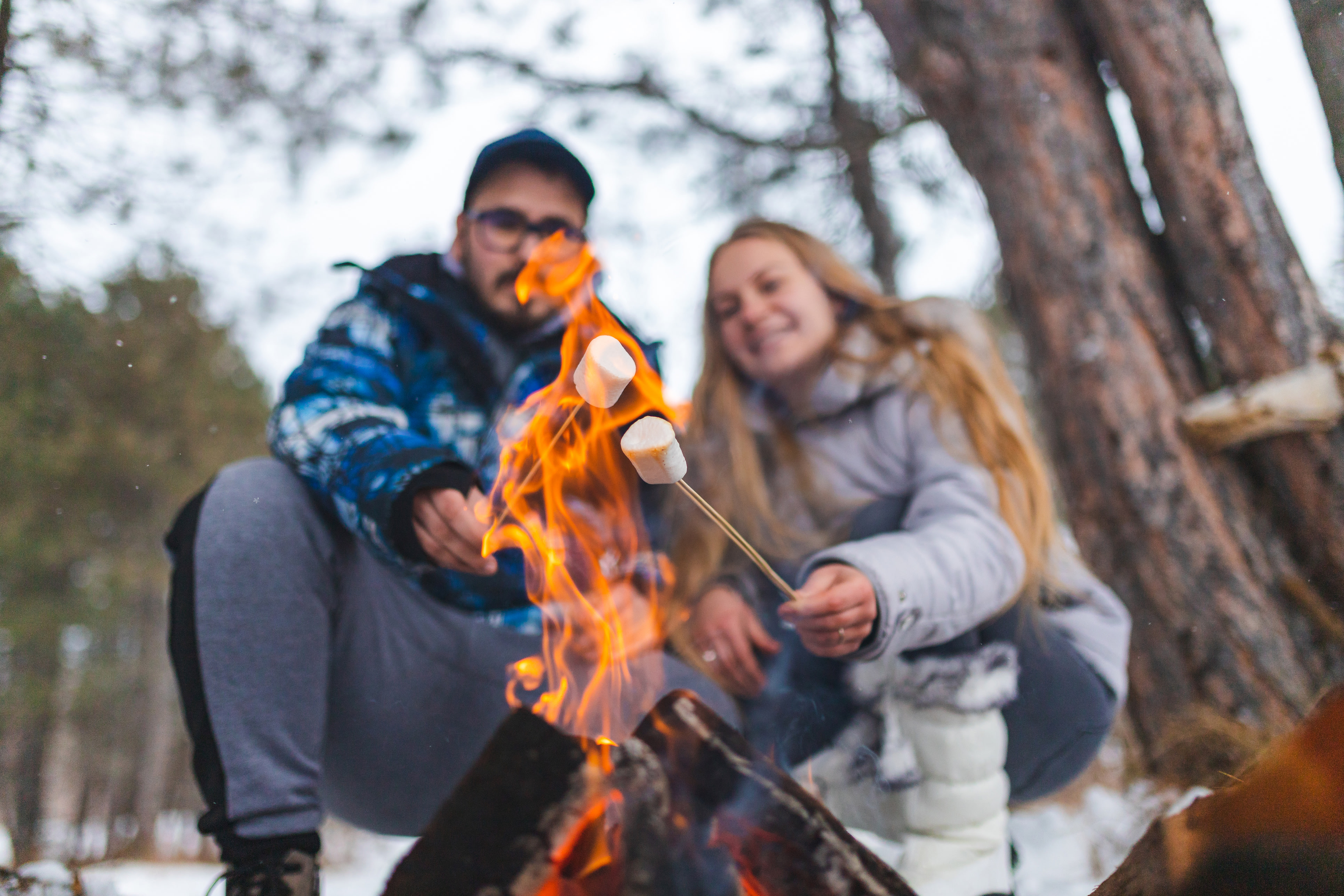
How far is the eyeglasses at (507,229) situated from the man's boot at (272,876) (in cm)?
109

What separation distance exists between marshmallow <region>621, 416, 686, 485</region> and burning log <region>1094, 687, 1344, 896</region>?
539 millimetres

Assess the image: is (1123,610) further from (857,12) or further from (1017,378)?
(1017,378)

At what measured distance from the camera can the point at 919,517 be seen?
132 centimetres

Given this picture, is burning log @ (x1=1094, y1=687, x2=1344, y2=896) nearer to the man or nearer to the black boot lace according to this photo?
the man

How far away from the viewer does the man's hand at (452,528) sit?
37.1 inches

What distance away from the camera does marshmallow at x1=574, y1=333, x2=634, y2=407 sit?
2.71ft

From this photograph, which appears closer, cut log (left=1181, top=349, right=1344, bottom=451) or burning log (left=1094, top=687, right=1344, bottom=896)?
burning log (left=1094, top=687, right=1344, bottom=896)

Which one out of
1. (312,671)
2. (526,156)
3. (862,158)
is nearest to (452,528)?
(312,671)

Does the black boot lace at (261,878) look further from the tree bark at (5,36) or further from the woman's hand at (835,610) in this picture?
the tree bark at (5,36)

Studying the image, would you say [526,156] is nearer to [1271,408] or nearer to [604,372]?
[604,372]

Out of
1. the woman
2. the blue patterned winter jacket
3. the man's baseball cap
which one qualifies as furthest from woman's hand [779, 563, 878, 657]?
the man's baseball cap

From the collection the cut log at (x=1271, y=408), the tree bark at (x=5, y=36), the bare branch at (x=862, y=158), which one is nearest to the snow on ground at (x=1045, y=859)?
the cut log at (x=1271, y=408)

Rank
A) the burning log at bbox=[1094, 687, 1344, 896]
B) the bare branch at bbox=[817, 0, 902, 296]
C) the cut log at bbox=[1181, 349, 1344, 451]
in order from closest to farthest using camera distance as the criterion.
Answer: the burning log at bbox=[1094, 687, 1344, 896] < the cut log at bbox=[1181, 349, 1344, 451] < the bare branch at bbox=[817, 0, 902, 296]

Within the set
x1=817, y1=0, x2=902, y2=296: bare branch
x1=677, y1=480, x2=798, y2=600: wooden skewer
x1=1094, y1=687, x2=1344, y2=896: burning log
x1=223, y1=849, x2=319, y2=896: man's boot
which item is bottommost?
x1=1094, y1=687, x2=1344, y2=896: burning log
